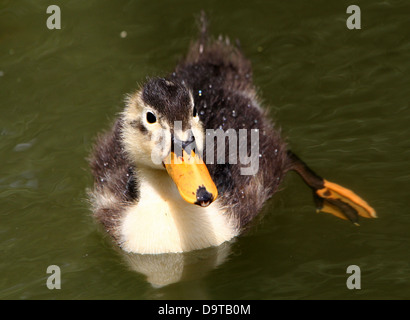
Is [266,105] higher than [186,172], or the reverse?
[266,105]

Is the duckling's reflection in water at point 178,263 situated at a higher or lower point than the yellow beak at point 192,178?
lower

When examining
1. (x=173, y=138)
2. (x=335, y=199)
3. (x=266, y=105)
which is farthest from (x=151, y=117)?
(x=266, y=105)

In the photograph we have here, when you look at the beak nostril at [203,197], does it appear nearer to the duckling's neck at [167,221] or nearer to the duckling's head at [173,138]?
the duckling's head at [173,138]

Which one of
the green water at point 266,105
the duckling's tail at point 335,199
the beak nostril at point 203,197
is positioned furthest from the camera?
the duckling's tail at point 335,199

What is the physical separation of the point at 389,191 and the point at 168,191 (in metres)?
1.55

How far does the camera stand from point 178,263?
16.0 feet

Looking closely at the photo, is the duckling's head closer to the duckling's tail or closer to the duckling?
the duckling

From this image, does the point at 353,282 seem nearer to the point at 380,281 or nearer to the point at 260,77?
the point at 380,281

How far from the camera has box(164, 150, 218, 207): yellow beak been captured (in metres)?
4.29

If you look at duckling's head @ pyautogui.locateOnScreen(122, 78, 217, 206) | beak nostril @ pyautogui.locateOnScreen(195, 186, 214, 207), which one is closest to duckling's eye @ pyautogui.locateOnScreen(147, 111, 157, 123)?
duckling's head @ pyautogui.locateOnScreen(122, 78, 217, 206)

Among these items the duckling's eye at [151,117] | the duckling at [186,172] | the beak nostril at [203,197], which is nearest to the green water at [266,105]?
the duckling at [186,172]

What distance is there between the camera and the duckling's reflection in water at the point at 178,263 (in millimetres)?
4793

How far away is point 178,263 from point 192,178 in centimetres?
76

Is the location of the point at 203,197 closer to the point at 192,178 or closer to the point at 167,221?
the point at 192,178
